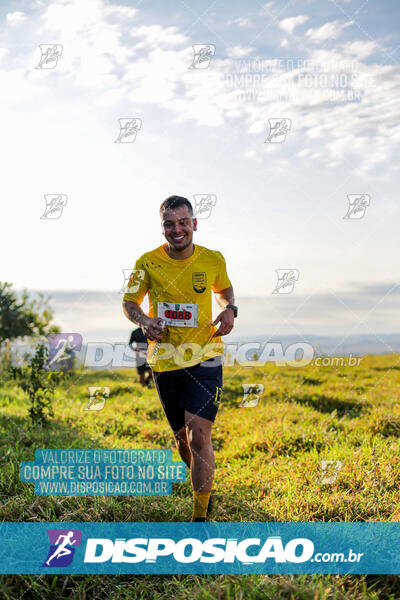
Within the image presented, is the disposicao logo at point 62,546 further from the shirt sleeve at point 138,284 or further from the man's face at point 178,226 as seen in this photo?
the man's face at point 178,226

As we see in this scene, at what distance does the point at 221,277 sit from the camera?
14.2ft

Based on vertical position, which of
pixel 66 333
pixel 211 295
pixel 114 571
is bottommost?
pixel 114 571

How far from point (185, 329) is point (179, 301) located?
241 millimetres

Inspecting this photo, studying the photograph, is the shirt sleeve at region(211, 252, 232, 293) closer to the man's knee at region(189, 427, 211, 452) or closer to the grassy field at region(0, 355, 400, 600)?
the man's knee at region(189, 427, 211, 452)

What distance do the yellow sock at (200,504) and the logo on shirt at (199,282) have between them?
62.8 inches

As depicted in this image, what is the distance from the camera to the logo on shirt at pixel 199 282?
4051mm

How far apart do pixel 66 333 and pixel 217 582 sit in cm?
470

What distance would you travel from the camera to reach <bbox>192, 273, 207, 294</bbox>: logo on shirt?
4.05m

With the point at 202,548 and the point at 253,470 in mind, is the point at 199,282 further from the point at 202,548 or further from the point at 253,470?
the point at 253,470

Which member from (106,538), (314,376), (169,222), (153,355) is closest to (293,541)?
(106,538)

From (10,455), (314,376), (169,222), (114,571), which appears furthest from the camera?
(314,376)

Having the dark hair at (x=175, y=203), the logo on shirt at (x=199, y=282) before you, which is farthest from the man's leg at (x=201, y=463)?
the dark hair at (x=175, y=203)

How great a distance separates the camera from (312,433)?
19.2 feet

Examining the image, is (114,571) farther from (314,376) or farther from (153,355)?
(314,376)
